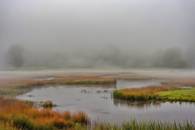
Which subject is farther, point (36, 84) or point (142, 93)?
point (36, 84)

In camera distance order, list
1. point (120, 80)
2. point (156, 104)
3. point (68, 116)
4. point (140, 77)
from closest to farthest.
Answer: point (68, 116) → point (156, 104) → point (120, 80) → point (140, 77)

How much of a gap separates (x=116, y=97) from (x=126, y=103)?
4589 millimetres

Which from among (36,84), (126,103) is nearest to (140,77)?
(36,84)

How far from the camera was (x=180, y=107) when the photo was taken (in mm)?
33094

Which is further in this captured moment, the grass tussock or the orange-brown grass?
the grass tussock

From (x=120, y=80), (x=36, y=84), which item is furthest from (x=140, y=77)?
(x=36, y=84)

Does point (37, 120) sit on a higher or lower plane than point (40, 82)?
higher

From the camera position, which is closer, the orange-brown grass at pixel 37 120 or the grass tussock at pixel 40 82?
the orange-brown grass at pixel 37 120

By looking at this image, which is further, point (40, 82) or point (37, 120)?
point (40, 82)

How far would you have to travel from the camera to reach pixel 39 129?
18.8 m

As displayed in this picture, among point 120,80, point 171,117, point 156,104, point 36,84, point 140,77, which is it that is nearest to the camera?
point 171,117

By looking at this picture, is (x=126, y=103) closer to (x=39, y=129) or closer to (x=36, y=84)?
(x=39, y=129)

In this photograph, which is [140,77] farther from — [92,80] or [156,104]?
[156,104]

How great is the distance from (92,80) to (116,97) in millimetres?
22003
